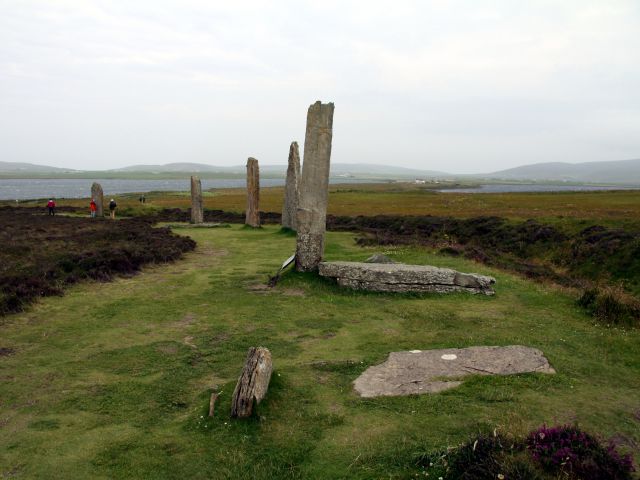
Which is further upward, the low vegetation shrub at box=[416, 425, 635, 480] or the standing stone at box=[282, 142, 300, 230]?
the standing stone at box=[282, 142, 300, 230]

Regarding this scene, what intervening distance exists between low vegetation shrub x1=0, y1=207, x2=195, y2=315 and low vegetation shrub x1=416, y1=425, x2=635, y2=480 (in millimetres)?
11136

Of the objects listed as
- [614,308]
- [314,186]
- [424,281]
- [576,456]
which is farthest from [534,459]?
[314,186]

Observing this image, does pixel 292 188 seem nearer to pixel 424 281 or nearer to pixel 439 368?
pixel 424 281

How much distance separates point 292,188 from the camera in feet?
88.6

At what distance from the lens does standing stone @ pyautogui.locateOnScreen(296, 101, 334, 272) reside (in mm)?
Answer: 15180

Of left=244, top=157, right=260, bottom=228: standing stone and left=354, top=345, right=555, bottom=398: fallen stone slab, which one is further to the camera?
left=244, top=157, right=260, bottom=228: standing stone

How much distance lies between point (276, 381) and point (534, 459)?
4.00 metres

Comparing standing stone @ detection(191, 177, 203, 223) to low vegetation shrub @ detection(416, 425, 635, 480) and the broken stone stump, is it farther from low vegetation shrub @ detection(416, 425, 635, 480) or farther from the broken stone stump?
low vegetation shrub @ detection(416, 425, 635, 480)

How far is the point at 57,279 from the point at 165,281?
10.4ft

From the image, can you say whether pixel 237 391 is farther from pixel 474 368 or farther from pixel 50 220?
pixel 50 220

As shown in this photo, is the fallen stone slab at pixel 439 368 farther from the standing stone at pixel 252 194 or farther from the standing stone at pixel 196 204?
the standing stone at pixel 196 204

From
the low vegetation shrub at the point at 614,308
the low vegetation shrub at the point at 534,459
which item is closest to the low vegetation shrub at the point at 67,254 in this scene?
the low vegetation shrub at the point at 534,459

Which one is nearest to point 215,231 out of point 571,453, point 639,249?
point 639,249

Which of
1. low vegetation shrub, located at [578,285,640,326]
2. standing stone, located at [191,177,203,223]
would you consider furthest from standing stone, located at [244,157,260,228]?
low vegetation shrub, located at [578,285,640,326]
